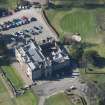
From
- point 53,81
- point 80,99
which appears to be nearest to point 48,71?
point 53,81

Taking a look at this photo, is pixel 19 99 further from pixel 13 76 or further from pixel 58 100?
pixel 58 100

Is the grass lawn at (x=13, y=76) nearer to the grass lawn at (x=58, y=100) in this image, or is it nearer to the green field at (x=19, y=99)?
the green field at (x=19, y=99)

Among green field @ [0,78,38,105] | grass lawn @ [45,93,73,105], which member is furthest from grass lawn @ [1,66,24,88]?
grass lawn @ [45,93,73,105]

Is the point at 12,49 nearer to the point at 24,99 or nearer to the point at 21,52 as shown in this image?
the point at 21,52

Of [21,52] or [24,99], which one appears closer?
[24,99]

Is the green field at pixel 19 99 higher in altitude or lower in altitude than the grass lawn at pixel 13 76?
lower

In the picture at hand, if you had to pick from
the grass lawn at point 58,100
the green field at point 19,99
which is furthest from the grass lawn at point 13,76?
the grass lawn at point 58,100
